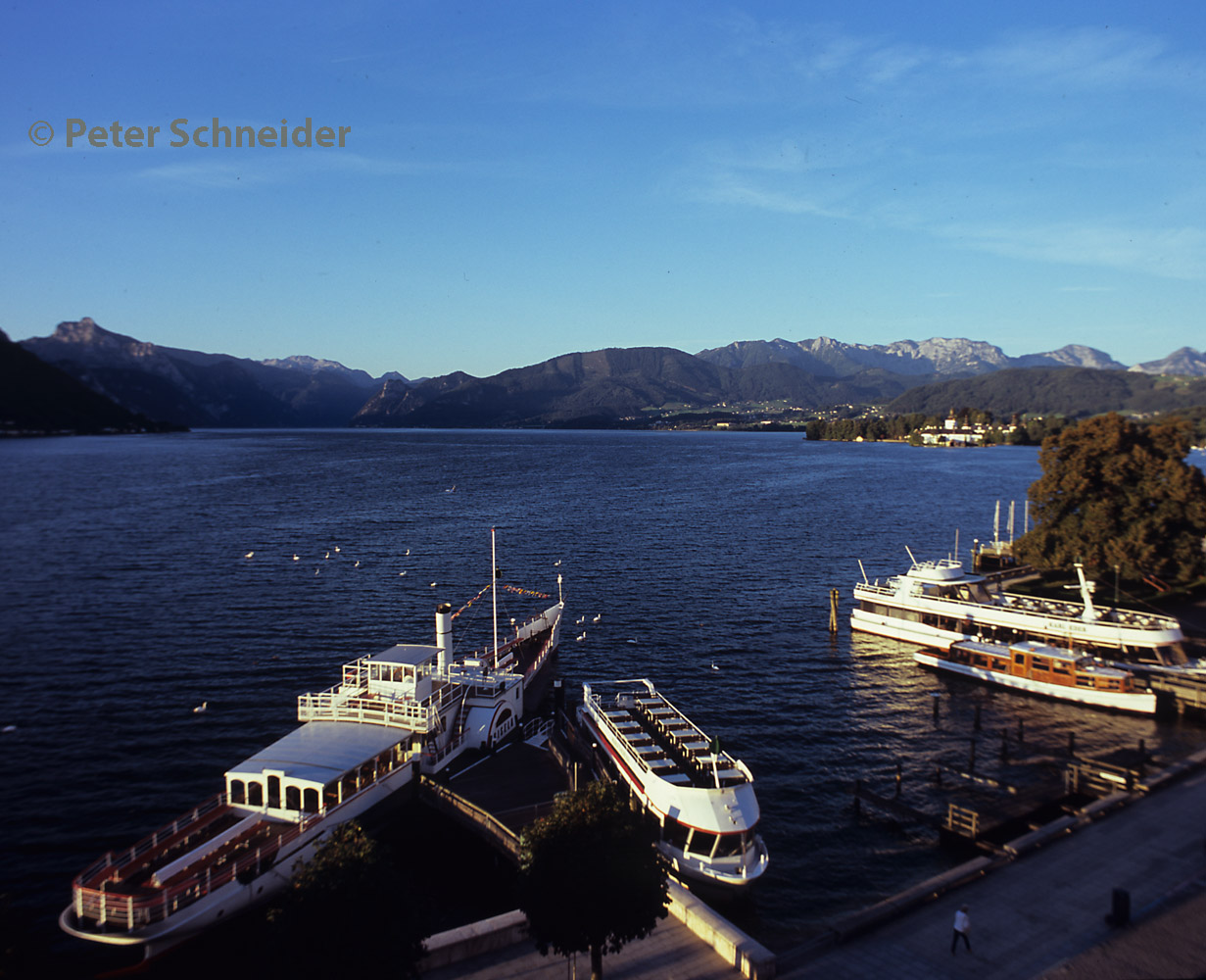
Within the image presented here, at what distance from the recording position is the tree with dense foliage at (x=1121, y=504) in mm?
61500

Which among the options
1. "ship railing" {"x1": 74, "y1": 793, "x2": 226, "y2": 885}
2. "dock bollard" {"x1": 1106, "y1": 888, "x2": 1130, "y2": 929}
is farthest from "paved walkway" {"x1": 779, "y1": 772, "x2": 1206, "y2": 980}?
"ship railing" {"x1": 74, "y1": 793, "x2": 226, "y2": 885}

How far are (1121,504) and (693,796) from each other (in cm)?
5705

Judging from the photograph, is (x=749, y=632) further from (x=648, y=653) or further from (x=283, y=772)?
(x=283, y=772)

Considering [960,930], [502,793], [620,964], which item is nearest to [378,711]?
[502,793]

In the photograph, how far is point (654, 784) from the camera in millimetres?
28906

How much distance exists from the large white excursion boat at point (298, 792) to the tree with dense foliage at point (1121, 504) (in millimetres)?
53137

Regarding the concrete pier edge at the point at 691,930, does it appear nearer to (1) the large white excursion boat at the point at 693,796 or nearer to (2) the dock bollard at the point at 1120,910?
(1) the large white excursion boat at the point at 693,796

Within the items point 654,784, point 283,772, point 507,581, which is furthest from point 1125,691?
point 507,581

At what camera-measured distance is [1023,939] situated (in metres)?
20.6

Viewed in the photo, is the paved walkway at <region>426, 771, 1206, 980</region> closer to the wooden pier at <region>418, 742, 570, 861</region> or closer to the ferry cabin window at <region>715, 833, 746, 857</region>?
the ferry cabin window at <region>715, 833, 746, 857</region>

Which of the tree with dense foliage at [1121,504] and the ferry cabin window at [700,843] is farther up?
the tree with dense foliage at [1121,504]

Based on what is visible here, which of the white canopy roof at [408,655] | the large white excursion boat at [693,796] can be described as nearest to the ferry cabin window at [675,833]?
the large white excursion boat at [693,796]

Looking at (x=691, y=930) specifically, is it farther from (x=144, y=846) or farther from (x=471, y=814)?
(x=144, y=846)

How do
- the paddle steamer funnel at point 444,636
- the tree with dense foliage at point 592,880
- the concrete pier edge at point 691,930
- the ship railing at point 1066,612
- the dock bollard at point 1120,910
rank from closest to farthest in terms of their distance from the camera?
the tree with dense foliage at point 592,880
the concrete pier edge at point 691,930
the dock bollard at point 1120,910
the paddle steamer funnel at point 444,636
the ship railing at point 1066,612
